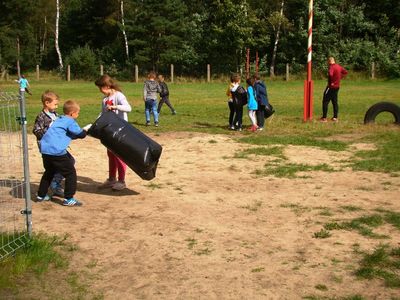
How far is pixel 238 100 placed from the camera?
14648 mm

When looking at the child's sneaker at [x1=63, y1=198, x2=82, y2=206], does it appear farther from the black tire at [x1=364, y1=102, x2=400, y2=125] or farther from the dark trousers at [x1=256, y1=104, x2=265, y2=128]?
the black tire at [x1=364, y1=102, x2=400, y2=125]

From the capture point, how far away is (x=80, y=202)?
7.40 metres

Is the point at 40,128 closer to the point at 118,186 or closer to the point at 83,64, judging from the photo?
the point at 118,186

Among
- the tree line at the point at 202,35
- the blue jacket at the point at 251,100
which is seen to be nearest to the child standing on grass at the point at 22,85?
the blue jacket at the point at 251,100

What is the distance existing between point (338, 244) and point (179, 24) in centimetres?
4872

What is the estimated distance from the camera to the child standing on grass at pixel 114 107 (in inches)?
323

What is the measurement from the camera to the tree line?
147 feet

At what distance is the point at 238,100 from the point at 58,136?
8143 millimetres

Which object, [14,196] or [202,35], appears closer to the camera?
[14,196]

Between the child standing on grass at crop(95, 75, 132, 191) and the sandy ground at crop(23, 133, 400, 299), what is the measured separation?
185 mm

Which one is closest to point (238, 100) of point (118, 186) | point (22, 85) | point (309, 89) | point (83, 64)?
point (309, 89)

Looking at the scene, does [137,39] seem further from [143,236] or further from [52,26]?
[143,236]

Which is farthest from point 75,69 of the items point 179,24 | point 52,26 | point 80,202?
point 80,202

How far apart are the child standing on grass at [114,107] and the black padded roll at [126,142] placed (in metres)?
0.67
